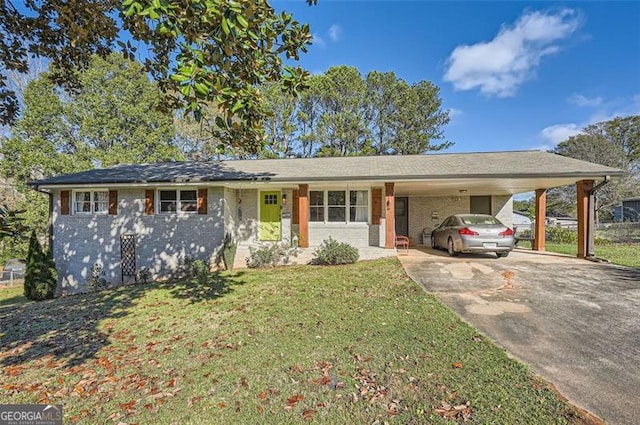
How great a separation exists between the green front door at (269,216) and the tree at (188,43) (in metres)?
6.64

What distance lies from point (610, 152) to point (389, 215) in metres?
27.5

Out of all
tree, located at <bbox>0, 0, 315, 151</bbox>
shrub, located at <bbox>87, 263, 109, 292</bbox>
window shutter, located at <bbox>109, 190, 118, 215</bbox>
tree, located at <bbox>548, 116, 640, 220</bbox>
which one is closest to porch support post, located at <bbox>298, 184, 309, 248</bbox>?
tree, located at <bbox>0, 0, 315, 151</bbox>

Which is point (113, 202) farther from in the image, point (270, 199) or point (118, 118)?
point (118, 118)

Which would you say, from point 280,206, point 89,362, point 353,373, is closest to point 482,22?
point 280,206

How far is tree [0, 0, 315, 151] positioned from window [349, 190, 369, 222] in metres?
6.70

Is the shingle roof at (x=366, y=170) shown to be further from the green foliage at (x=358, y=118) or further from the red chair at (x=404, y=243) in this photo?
the green foliage at (x=358, y=118)

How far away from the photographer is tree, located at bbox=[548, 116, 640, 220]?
83.9ft

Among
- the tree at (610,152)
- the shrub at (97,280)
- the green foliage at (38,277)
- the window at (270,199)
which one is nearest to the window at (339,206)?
the window at (270,199)

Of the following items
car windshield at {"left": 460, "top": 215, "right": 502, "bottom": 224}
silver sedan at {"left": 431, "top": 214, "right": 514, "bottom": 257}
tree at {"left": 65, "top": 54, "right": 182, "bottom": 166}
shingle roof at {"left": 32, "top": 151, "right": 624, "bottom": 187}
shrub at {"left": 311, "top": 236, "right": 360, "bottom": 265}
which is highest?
tree at {"left": 65, "top": 54, "right": 182, "bottom": 166}

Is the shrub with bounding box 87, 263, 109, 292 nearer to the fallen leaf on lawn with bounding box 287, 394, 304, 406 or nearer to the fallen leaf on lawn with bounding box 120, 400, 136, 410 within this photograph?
the fallen leaf on lawn with bounding box 120, 400, 136, 410

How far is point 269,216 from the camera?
1285cm

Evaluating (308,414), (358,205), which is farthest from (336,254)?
(308,414)

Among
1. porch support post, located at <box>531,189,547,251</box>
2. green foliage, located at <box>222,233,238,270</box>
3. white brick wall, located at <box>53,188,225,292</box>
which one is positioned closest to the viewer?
green foliage, located at <box>222,233,238,270</box>

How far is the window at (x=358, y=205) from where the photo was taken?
1230 cm
